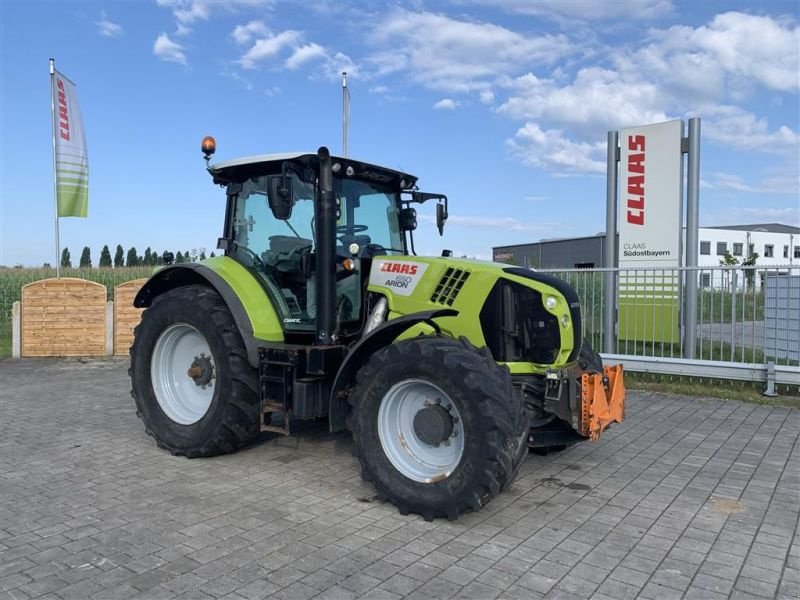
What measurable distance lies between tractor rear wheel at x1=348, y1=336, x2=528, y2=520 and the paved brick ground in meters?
0.24

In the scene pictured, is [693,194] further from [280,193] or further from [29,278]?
[29,278]

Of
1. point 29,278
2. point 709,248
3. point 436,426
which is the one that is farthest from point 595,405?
point 709,248

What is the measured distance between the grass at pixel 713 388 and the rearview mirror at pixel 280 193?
6319mm

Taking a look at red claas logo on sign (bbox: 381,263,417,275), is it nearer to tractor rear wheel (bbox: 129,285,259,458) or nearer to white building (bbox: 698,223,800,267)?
tractor rear wheel (bbox: 129,285,259,458)

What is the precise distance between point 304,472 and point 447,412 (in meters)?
1.61

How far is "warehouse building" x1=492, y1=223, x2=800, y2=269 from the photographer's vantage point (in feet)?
150

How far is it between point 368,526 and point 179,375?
287 centimetres

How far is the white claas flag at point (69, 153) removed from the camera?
44.5 feet

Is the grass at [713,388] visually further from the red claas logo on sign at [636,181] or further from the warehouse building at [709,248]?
the warehouse building at [709,248]

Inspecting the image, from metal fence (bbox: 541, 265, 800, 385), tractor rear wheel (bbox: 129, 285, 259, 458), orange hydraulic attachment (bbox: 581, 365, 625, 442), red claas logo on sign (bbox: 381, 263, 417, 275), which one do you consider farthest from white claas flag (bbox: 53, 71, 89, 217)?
orange hydraulic attachment (bbox: 581, 365, 625, 442)

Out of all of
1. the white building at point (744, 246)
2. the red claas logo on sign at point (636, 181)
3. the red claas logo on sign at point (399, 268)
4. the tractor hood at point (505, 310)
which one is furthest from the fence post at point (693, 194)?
the white building at point (744, 246)

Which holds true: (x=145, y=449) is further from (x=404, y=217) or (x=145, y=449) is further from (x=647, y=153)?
(x=647, y=153)

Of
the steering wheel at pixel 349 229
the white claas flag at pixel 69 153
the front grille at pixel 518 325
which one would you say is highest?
the white claas flag at pixel 69 153

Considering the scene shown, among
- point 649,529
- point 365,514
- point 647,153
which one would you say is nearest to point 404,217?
point 365,514
